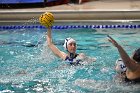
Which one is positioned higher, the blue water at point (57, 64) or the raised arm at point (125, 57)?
the raised arm at point (125, 57)

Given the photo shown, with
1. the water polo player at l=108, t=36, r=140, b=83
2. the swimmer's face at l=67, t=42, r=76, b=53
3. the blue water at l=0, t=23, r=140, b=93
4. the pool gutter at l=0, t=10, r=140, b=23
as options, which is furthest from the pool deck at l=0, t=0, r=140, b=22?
the water polo player at l=108, t=36, r=140, b=83

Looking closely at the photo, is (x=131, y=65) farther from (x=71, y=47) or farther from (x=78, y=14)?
(x=78, y=14)

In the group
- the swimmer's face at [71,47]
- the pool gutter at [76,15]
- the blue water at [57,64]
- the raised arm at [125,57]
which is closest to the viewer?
the raised arm at [125,57]

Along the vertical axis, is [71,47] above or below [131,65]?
below

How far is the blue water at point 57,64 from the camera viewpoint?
15.2ft

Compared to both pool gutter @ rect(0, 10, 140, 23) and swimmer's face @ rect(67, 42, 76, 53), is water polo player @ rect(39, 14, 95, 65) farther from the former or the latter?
pool gutter @ rect(0, 10, 140, 23)

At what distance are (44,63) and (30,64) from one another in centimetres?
25

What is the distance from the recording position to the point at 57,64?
5.75 meters

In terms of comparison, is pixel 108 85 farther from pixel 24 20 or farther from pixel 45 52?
pixel 24 20

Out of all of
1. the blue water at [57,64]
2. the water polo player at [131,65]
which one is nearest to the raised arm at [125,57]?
the water polo player at [131,65]

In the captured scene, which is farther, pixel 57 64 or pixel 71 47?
pixel 57 64

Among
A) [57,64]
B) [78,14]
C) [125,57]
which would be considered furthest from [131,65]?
[78,14]

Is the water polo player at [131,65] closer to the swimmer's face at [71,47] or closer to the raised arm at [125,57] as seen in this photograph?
the raised arm at [125,57]

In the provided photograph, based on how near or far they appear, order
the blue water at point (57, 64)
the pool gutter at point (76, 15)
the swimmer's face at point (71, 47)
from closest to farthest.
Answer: the blue water at point (57, 64) → the swimmer's face at point (71, 47) → the pool gutter at point (76, 15)
